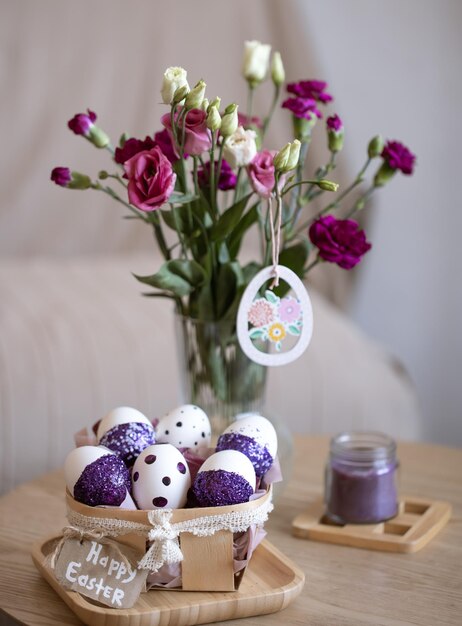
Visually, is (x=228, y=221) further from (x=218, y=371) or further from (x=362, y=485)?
(x=362, y=485)

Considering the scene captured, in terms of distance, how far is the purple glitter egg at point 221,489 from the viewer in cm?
70

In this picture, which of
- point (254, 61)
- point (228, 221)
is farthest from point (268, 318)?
point (254, 61)

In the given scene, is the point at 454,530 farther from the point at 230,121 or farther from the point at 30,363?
the point at 30,363

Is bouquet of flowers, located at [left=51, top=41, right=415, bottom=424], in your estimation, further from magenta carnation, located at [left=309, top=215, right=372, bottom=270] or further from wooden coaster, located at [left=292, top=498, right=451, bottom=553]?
wooden coaster, located at [left=292, top=498, right=451, bottom=553]

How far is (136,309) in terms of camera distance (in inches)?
64.0

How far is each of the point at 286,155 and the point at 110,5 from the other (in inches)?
50.6

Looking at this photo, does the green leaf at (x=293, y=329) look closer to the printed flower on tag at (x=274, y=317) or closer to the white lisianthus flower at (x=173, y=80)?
the printed flower on tag at (x=274, y=317)

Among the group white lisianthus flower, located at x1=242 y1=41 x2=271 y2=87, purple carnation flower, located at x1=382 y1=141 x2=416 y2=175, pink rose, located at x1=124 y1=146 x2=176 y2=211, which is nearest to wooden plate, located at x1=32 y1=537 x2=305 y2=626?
pink rose, located at x1=124 y1=146 x2=176 y2=211

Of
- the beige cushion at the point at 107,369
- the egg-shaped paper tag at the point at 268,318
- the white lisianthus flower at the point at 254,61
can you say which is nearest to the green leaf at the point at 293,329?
the egg-shaped paper tag at the point at 268,318

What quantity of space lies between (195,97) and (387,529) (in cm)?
48

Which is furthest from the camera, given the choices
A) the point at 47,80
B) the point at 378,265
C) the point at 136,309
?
the point at 378,265

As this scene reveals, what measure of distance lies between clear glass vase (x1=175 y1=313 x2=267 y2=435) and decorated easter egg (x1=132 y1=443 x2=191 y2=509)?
0.76 ft

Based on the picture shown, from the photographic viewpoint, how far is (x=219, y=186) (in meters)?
0.93

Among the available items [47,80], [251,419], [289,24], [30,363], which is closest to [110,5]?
[47,80]
